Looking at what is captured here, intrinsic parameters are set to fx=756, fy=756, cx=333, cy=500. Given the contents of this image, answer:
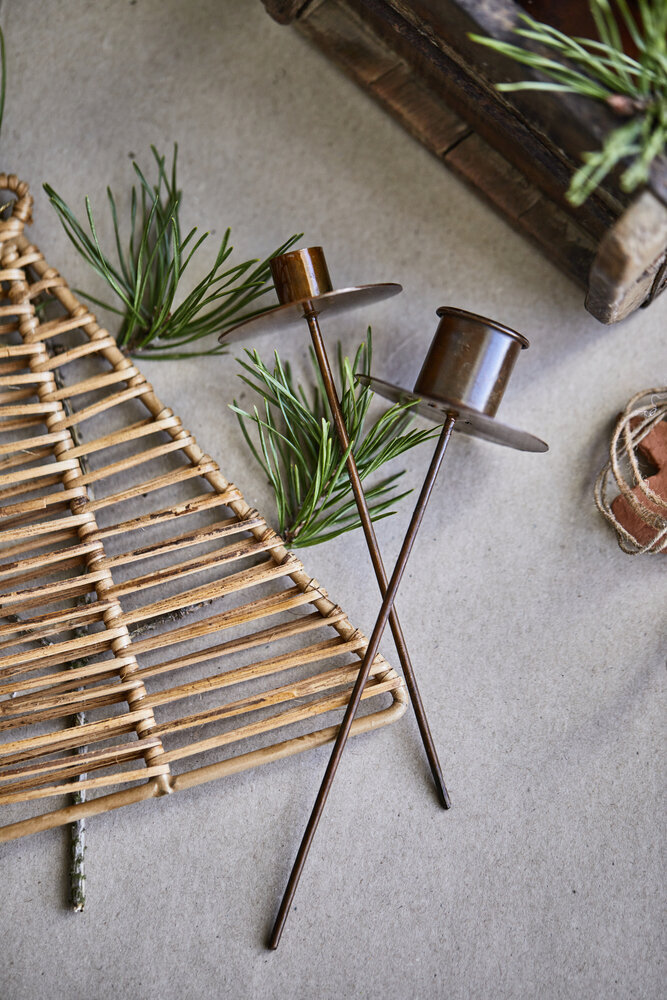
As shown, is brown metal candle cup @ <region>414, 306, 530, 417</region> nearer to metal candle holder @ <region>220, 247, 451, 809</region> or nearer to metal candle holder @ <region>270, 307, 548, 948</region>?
metal candle holder @ <region>270, 307, 548, 948</region>

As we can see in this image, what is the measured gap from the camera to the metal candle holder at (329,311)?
977 mm

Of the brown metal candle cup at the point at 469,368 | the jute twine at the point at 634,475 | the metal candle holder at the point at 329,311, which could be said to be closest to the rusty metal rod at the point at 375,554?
the metal candle holder at the point at 329,311

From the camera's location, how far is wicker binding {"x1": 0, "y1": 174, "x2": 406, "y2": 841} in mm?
1049

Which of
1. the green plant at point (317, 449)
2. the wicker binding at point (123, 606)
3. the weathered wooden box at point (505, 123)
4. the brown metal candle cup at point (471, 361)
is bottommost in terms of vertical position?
the wicker binding at point (123, 606)

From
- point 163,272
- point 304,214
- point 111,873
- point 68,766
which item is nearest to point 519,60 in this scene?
point 304,214

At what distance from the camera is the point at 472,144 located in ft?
3.73

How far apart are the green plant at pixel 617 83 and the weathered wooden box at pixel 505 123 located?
0.08 feet

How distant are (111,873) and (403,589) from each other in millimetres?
593

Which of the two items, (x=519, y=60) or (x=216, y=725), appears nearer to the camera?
(x=519, y=60)

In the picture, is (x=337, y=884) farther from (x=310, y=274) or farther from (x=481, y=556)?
(x=310, y=274)

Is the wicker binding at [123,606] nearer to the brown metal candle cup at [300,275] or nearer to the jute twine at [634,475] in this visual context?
the brown metal candle cup at [300,275]

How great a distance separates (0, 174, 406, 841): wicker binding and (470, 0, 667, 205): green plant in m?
0.63

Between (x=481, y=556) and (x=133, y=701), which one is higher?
(x=481, y=556)

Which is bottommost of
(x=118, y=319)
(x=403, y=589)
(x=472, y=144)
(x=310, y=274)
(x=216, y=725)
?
(x=216, y=725)
